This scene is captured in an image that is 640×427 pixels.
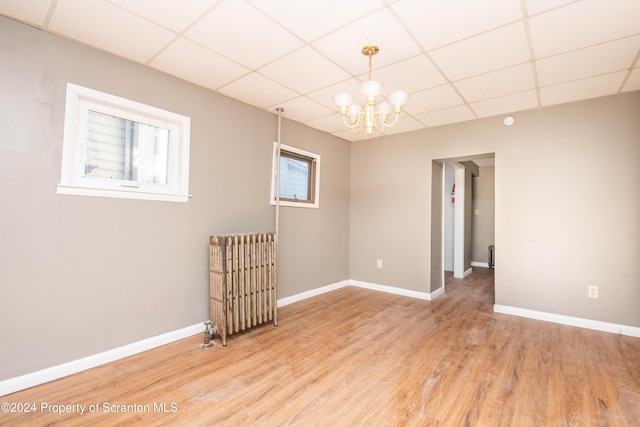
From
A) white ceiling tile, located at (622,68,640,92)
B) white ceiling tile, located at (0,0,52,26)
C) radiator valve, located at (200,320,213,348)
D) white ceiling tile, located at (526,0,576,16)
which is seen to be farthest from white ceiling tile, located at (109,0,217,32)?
white ceiling tile, located at (622,68,640,92)

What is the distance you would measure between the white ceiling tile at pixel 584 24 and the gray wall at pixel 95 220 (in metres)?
2.73

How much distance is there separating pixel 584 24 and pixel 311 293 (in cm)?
383

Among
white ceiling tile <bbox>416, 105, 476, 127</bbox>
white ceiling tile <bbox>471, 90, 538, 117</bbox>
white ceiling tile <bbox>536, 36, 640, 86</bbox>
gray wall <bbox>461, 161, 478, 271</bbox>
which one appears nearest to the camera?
white ceiling tile <bbox>536, 36, 640, 86</bbox>

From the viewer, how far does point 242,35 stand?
6.92 feet

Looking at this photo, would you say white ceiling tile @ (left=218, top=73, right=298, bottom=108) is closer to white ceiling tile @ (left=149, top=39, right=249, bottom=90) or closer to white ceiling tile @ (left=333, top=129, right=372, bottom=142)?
white ceiling tile @ (left=149, top=39, right=249, bottom=90)

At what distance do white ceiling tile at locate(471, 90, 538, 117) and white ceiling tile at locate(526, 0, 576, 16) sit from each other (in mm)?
1397

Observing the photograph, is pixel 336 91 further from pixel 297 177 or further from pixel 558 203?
pixel 558 203

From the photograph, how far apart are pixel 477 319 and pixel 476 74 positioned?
8.69ft

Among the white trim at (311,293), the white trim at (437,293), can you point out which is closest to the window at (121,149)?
the white trim at (311,293)

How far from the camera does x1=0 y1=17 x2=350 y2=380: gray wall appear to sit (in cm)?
196

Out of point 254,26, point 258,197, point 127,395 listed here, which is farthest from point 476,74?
point 127,395

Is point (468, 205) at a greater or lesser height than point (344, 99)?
lesser

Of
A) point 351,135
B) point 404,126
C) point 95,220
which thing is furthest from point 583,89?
point 95,220

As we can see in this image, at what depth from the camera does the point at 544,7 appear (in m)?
1.78
